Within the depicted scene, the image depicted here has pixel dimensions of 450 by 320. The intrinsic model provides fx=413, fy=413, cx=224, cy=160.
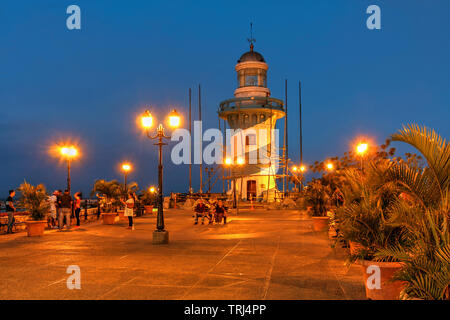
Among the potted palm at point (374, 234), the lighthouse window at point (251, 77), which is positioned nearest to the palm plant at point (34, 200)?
the potted palm at point (374, 234)

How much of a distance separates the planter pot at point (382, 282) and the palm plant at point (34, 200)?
1310 centimetres

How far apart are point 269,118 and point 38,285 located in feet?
124

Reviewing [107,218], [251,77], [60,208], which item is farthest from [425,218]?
[251,77]

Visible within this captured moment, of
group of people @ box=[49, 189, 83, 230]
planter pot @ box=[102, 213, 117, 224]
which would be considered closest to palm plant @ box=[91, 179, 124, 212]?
planter pot @ box=[102, 213, 117, 224]

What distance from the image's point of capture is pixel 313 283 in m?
7.54

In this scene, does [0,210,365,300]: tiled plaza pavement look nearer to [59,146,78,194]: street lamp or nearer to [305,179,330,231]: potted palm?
[305,179,330,231]: potted palm

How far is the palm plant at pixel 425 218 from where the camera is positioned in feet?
16.0

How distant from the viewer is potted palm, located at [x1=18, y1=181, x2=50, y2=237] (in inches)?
606

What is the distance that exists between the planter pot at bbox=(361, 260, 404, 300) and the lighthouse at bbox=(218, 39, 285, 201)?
35021mm

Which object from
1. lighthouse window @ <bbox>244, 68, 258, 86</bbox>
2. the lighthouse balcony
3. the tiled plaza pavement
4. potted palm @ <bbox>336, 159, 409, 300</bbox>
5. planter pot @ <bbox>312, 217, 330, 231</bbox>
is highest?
lighthouse window @ <bbox>244, 68, 258, 86</bbox>

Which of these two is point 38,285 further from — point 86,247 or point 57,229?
point 57,229

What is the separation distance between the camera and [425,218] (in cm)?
559

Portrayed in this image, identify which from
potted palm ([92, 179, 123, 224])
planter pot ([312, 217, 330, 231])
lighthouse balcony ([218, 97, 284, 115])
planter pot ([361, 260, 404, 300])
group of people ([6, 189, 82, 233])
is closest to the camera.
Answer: planter pot ([361, 260, 404, 300])
